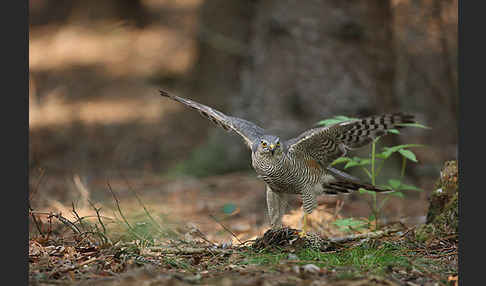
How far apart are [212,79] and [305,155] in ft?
29.0

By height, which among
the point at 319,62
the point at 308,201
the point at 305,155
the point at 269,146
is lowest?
the point at 308,201

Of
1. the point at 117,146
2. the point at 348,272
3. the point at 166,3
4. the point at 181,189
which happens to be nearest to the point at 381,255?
the point at 348,272

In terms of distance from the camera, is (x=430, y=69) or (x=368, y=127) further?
(x=430, y=69)

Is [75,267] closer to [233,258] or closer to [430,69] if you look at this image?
[233,258]

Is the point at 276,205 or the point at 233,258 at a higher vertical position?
the point at 276,205

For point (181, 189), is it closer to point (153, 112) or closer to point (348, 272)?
point (153, 112)

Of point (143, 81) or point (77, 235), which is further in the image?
point (143, 81)

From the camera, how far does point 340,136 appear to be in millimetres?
4859

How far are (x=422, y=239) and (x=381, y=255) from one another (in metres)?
1.00

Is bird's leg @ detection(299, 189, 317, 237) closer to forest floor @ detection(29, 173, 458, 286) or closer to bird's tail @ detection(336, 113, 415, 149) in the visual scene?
forest floor @ detection(29, 173, 458, 286)

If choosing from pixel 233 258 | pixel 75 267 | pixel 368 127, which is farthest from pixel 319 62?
pixel 75 267

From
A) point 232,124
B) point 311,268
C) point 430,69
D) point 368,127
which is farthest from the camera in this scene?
point 430,69

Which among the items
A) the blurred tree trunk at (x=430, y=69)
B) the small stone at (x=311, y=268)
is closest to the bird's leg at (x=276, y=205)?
the small stone at (x=311, y=268)

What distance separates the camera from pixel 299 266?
3512mm
